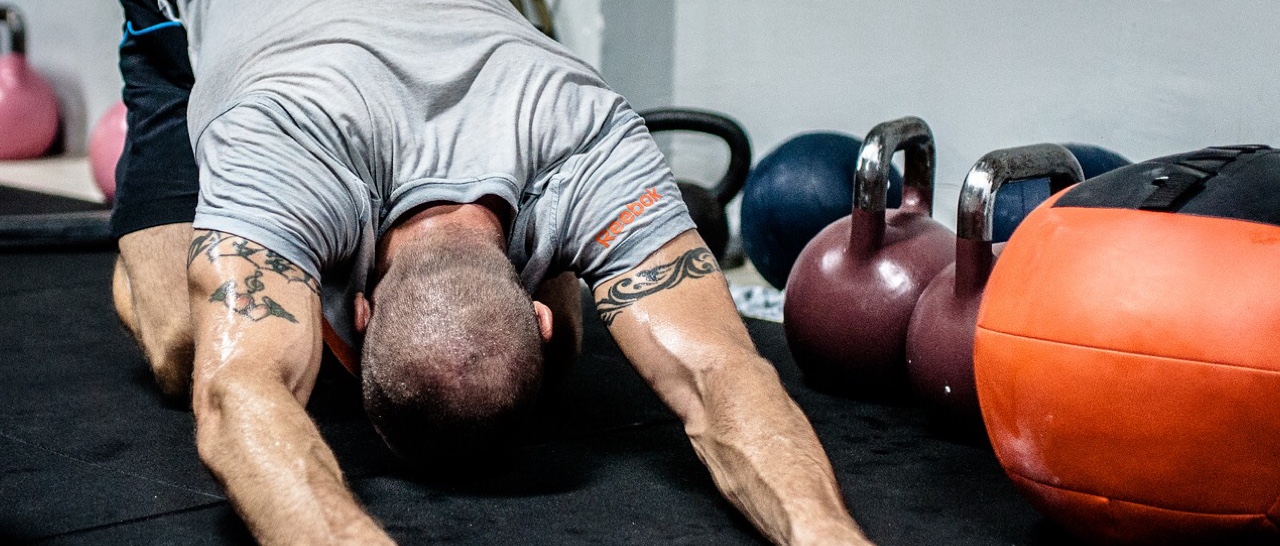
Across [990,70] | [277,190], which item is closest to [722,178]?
[990,70]

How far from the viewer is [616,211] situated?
78.0 inches

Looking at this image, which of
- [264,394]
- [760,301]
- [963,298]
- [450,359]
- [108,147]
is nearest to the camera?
[264,394]

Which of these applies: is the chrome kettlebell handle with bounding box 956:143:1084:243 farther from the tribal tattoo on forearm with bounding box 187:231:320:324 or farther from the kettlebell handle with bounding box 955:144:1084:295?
the tribal tattoo on forearm with bounding box 187:231:320:324

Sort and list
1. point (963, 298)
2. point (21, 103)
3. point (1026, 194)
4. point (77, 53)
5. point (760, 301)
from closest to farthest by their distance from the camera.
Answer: point (963, 298) → point (1026, 194) → point (760, 301) → point (21, 103) → point (77, 53)

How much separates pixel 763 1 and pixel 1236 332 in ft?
9.41

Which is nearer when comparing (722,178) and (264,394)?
(264,394)

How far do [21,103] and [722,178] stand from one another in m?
4.60

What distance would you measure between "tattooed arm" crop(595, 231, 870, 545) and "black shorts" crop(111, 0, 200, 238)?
3.46 feet

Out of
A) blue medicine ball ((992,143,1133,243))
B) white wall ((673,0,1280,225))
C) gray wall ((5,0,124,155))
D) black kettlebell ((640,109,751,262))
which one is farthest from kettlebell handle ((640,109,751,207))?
gray wall ((5,0,124,155))

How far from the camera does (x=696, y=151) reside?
4.39 metres

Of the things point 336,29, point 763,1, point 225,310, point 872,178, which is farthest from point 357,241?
point 763,1

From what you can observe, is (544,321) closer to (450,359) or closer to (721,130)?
(450,359)

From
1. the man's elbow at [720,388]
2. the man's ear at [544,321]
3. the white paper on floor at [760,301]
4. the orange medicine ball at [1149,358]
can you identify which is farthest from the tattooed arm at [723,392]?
the white paper on floor at [760,301]

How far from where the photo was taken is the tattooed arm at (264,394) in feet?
4.61
